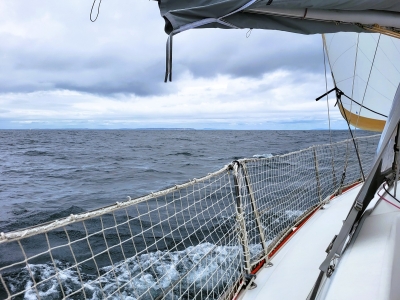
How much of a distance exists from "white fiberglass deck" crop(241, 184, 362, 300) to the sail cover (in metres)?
1.74

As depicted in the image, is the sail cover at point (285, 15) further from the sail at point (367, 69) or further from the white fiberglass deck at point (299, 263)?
the sail at point (367, 69)

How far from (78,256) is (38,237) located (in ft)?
4.81

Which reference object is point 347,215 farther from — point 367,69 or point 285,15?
point 367,69

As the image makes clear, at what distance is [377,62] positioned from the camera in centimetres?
668

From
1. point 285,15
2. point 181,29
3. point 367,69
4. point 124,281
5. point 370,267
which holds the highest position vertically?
point 367,69

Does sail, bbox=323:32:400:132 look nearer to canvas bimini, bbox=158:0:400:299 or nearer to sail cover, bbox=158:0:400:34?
canvas bimini, bbox=158:0:400:299

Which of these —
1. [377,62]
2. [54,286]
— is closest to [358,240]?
[54,286]

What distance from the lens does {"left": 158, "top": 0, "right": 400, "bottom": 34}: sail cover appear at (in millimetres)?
1235

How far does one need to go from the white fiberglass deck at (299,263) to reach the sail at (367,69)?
4.02 m

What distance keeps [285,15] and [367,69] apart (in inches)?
245

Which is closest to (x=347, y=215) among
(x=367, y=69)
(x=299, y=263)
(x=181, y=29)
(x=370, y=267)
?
(x=370, y=267)

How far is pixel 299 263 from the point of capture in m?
2.47

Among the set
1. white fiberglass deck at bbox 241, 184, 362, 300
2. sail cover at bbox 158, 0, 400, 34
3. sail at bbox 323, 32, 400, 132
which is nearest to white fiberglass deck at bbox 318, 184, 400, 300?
white fiberglass deck at bbox 241, 184, 362, 300

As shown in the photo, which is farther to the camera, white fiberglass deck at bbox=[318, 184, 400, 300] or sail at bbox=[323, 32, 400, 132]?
sail at bbox=[323, 32, 400, 132]
